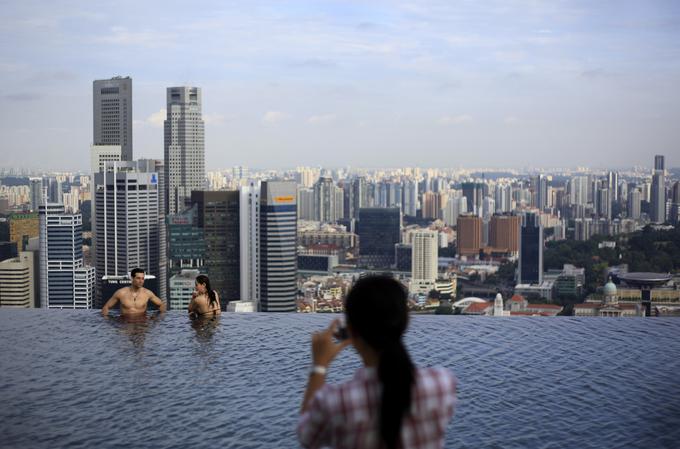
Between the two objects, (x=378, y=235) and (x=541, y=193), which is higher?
(x=541, y=193)

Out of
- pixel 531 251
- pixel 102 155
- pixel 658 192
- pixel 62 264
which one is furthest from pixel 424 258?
pixel 62 264

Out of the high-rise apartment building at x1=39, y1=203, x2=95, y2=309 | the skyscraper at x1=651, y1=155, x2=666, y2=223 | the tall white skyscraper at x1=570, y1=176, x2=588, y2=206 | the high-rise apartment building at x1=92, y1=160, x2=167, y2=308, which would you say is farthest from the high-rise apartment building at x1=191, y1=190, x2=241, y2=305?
→ the tall white skyscraper at x1=570, y1=176, x2=588, y2=206

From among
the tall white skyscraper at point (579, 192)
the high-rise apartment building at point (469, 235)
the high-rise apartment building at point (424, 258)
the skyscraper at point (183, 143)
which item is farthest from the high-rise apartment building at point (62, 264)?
the tall white skyscraper at point (579, 192)

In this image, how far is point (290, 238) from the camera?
1054 inches

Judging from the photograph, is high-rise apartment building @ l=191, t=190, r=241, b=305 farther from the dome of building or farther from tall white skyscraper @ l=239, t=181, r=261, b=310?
the dome of building

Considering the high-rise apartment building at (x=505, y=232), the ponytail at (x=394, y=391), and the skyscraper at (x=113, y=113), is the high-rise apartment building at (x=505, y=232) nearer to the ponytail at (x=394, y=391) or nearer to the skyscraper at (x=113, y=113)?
the skyscraper at (x=113, y=113)

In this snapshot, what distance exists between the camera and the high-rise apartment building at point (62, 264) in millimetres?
22391

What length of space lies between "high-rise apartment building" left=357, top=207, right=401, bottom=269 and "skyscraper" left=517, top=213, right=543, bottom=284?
5.27 metres

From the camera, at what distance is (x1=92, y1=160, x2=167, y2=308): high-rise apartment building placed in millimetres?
26000

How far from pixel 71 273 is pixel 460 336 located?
20.3 m

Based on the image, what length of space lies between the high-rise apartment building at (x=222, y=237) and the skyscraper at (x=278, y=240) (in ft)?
2.41

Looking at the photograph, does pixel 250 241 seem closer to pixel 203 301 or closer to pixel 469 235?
pixel 469 235

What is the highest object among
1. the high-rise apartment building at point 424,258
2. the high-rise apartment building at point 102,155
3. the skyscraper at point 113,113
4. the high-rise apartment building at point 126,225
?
the skyscraper at point 113,113

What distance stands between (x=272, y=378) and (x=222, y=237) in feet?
76.9
